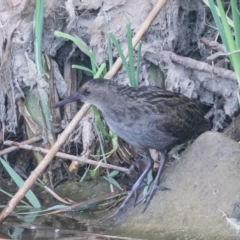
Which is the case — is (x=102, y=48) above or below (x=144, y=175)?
above

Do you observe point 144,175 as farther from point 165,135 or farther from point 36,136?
point 36,136

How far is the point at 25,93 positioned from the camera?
4629 mm

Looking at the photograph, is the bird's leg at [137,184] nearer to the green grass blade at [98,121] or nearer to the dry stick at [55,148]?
Answer: the green grass blade at [98,121]

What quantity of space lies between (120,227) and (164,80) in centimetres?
124

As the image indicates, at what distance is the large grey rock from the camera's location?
11.5 feet

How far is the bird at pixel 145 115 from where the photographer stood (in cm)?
388

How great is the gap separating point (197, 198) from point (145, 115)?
56 centimetres

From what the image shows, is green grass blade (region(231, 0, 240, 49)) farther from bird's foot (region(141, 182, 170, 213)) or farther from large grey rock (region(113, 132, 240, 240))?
bird's foot (region(141, 182, 170, 213))

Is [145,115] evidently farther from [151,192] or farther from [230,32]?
[230,32]

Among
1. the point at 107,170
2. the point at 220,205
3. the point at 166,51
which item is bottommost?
the point at 107,170

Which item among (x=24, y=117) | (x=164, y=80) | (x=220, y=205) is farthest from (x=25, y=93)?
(x=220, y=205)

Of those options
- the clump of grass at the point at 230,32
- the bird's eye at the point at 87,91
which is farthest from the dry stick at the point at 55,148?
the clump of grass at the point at 230,32

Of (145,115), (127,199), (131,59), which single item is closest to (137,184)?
(127,199)

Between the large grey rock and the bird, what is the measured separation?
0.37 feet
